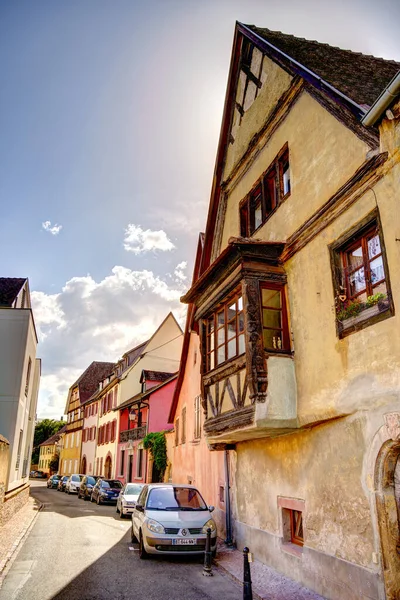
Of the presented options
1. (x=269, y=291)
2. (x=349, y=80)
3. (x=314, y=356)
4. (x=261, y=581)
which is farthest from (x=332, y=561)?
(x=349, y=80)

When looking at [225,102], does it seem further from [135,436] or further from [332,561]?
[135,436]

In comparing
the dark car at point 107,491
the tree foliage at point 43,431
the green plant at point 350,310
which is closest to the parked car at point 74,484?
the dark car at point 107,491

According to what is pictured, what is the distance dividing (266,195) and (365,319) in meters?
4.90

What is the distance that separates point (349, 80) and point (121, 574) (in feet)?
34.0

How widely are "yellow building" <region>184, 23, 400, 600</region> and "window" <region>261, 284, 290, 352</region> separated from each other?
3 cm

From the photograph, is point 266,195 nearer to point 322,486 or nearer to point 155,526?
point 322,486

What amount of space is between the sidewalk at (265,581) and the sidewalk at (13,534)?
13.8 feet

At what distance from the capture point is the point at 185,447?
58.3 feet

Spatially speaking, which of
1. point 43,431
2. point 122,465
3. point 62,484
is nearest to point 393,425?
point 122,465

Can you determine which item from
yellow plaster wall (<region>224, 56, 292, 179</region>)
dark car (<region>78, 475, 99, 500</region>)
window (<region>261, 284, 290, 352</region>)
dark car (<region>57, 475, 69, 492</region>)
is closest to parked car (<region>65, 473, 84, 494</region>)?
dark car (<region>57, 475, 69, 492</region>)

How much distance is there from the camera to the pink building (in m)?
28.6

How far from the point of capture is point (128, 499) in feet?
59.8

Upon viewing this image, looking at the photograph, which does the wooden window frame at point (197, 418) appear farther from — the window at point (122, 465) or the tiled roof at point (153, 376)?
the window at point (122, 465)

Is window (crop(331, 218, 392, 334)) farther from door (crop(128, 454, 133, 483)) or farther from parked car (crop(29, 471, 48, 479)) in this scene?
parked car (crop(29, 471, 48, 479))
